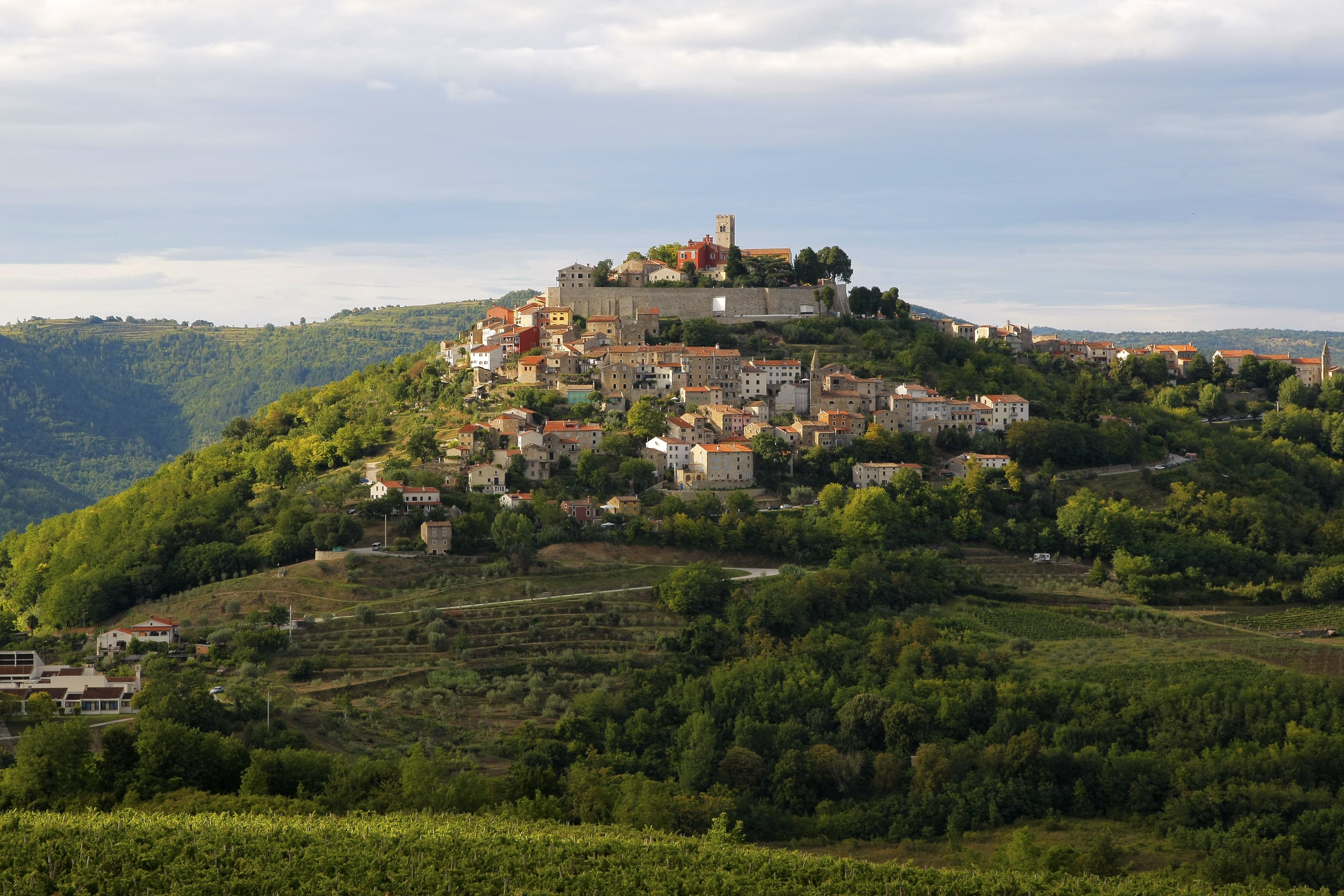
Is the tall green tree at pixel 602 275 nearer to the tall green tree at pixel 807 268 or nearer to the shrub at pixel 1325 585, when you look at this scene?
the tall green tree at pixel 807 268

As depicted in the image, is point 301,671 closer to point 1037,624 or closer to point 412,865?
point 412,865

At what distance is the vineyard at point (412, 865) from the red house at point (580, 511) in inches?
858

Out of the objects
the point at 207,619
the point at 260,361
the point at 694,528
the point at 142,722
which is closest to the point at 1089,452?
the point at 694,528

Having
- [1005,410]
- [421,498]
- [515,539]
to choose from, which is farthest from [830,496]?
[421,498]

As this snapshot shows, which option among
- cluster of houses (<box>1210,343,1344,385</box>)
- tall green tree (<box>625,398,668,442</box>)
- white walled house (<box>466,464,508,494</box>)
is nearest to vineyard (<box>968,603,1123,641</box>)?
tall green tree (<box>625,398,668,442</box>)

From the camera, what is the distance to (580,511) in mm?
49719

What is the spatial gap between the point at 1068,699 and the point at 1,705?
27.8m

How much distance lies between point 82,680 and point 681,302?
38.9 meters

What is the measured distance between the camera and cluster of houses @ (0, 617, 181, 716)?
34500 mm

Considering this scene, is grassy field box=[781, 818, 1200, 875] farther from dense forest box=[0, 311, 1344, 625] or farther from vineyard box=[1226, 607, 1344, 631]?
dense forest box=[0, 311, 1344, 625]

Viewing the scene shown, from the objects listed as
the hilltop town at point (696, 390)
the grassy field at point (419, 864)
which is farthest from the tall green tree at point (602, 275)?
the grassy field at point (419, 864)

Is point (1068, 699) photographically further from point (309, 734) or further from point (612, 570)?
point (309, 734)

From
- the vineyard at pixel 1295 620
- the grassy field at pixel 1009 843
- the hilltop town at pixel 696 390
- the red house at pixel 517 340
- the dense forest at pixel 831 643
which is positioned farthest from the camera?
the red house at pixel 517 340

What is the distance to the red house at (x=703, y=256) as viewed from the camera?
73.4 metres
